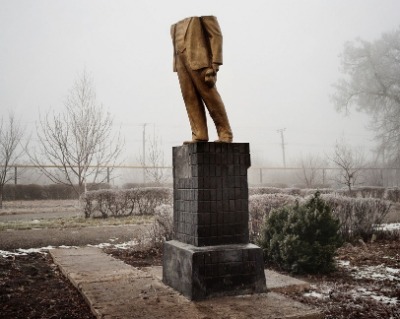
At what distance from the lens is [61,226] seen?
1080 cm

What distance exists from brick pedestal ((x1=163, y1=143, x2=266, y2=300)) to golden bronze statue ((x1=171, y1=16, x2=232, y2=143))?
296 millimetres

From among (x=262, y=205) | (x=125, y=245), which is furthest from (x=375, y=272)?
(x=125, y=245)

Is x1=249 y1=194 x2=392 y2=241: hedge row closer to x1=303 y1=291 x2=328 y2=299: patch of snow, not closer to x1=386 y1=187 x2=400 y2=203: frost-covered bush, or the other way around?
x1=303 y1=291 x2=328 y2=299: patch of snow

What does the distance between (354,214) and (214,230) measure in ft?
18.2

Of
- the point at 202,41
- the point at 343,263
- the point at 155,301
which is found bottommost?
the point at 343,263

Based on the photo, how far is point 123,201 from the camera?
1415 cm

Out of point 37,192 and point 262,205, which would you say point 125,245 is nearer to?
point 262,205

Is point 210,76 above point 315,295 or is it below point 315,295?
above

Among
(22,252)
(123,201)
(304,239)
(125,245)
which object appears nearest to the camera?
(304,239)

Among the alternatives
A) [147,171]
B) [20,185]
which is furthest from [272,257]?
[20,185]

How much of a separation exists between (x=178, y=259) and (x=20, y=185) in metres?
21.6

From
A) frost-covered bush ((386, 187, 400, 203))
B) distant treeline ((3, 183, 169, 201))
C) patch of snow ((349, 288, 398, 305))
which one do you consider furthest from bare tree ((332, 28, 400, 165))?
patch of snow ((349, 288, 398, 305))

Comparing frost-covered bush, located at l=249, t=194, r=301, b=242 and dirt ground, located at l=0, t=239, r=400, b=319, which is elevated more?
frost-covered bush, located at l=249, t=194, r=301, b=242

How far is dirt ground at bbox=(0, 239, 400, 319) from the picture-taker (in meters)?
3.65
